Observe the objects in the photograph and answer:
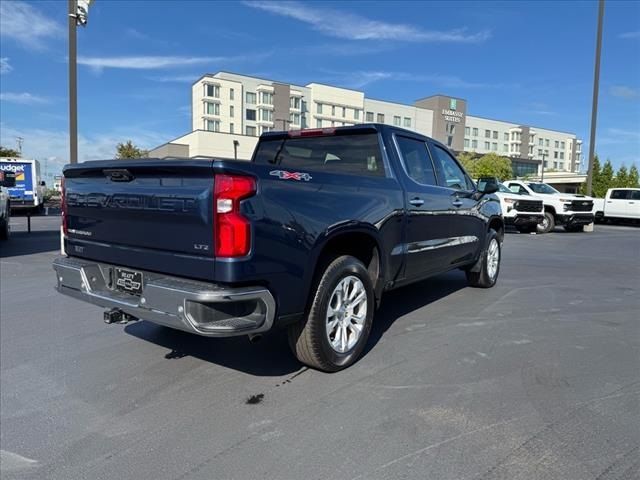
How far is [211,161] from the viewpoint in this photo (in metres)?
2.83

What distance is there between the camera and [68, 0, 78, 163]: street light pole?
1091 cm

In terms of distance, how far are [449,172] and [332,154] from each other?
5.49ft

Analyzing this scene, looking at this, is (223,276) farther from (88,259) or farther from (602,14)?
(602,14)

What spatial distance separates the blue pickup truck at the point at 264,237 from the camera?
2848mm

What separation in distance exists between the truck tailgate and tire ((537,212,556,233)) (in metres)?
17.6

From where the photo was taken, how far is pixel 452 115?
9475 centimetres

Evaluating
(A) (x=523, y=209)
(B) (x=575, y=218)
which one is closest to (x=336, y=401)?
(A) (x=523, y=209)

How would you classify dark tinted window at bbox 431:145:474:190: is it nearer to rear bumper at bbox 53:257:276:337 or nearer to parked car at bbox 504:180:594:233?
rear bumper at bbox 53:257:276:337

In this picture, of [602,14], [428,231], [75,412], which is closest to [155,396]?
[75,412]

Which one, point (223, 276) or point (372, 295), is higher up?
point (223, 276)

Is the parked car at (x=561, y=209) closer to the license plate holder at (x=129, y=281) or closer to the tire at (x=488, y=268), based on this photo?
the tire at (x=488, y=268)

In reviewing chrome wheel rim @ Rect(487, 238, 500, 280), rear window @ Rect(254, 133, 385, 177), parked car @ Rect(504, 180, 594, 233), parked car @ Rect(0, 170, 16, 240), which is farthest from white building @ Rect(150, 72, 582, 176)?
rear window @ Rect(254, 133, 385, 177)

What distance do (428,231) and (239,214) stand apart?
2.53m

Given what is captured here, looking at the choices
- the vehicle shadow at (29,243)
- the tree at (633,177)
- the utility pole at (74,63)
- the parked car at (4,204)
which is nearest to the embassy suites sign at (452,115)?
the tree at (633,177)
